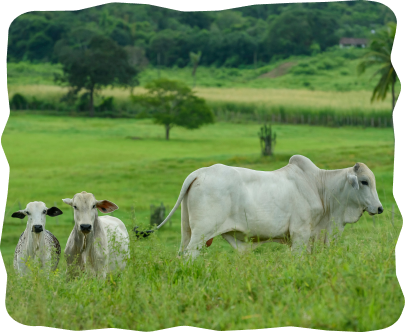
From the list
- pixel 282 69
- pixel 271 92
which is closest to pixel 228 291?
pixel 282 69

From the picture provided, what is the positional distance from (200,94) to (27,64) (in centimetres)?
1614

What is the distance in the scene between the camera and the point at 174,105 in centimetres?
4066

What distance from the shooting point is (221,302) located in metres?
4.48

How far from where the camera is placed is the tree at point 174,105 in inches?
1565

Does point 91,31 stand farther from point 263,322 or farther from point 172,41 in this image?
point 263,322

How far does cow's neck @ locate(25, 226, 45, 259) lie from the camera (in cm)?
688

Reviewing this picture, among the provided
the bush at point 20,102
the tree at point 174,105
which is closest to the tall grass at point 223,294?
the tree at point 174,105

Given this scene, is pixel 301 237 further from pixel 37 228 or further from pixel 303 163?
pixel 37 228

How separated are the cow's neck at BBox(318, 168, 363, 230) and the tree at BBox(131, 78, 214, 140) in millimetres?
32376

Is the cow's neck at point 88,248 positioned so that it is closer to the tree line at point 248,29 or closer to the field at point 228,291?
the field at point 228,291

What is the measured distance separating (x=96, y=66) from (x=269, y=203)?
42203 mm

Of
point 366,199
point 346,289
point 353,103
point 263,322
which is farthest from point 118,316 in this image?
point 353,103

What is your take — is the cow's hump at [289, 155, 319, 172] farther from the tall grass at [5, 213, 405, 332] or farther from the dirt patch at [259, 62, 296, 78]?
the dirt patch at [259, 62, 296, 78]

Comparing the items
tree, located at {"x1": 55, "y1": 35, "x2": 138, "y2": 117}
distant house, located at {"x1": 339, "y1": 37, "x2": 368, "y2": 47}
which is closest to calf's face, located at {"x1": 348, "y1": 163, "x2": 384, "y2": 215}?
distant house, located at {"x1": 339, "y1": 37, "x2": 368, "y2": 47}
